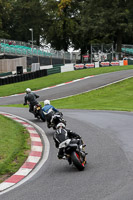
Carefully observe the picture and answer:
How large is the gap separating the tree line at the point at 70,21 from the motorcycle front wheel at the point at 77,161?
58.4 m

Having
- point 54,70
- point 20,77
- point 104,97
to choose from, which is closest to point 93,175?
point 104,97

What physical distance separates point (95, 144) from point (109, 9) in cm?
5932

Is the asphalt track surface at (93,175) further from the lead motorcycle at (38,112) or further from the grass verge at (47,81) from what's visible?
the grass verge at (47,81)

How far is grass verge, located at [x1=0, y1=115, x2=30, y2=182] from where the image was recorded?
898cm

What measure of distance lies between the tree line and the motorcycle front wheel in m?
58.4

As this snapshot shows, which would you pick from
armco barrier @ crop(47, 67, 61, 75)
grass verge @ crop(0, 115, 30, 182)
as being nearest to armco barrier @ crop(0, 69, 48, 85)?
armco barrier @ crop(47, 67, 61, 75)

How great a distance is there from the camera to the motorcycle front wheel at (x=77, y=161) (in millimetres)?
8545

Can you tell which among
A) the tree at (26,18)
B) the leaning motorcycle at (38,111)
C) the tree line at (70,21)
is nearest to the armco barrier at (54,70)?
the tree line at (70,21)

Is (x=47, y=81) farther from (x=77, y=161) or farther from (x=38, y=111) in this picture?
(x=77, y=161)

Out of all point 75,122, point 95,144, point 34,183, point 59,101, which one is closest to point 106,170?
point 34,183

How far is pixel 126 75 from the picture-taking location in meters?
40.6

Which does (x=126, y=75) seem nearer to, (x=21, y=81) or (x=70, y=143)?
(x=21, y=81)

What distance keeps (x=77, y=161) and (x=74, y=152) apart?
0.92ft

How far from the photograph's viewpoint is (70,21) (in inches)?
3014
